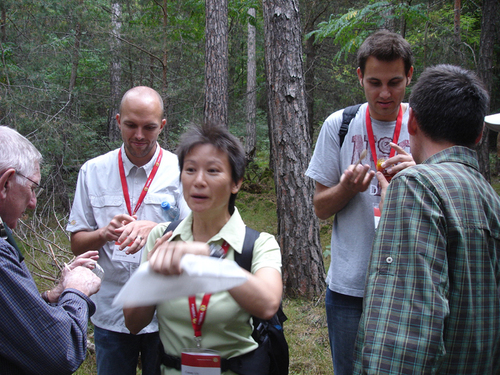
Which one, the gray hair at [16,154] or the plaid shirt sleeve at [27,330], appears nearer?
the plaid shirt sleeve at [27,330]

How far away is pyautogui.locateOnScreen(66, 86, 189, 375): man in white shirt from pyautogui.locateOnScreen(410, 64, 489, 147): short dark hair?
5.54ft

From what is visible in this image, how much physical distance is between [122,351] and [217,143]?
158 cm

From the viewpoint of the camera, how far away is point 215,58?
28.7 ft

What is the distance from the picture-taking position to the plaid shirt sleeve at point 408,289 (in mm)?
1430

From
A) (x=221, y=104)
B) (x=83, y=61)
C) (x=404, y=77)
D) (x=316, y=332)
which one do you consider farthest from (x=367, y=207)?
(x=83, y=61)

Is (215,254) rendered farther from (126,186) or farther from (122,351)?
(122,351)

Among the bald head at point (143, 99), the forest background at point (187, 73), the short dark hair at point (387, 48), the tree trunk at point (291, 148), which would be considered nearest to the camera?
the short dark hair at point (387, 48)

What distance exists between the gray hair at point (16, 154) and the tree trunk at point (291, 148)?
3806mm

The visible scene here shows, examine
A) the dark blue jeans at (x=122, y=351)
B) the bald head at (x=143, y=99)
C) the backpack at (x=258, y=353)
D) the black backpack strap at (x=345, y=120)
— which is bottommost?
the dark blue jeans at (x=122, y=351)

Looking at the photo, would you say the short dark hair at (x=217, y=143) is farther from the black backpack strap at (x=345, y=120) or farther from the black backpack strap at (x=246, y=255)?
the black backpack strap at (x=345, y=120)

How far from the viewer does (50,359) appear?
165 cm

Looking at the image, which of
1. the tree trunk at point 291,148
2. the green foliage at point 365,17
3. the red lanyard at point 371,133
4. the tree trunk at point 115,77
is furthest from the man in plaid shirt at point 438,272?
the tree trunk at point 115,77

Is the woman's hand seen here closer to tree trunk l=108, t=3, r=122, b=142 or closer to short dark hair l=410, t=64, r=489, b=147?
short dark hair l=410, t=64, r=489, b=147

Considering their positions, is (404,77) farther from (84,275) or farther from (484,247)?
(84,275)
